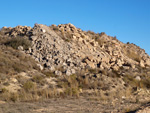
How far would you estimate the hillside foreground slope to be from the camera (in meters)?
11.7

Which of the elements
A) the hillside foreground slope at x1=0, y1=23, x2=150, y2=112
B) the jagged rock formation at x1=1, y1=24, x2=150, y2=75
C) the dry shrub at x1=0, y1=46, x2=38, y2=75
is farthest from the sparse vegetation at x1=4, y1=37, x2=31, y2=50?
the dry shrub at x1=0, y1=46, x2=38, y2=75

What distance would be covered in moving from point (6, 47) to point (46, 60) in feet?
15.4

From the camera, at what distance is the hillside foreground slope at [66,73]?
1170 cm

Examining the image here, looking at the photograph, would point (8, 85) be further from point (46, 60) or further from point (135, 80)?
point (135, 80)

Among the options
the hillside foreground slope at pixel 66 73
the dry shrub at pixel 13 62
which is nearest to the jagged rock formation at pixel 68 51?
the hillside foreground slope at pixel 66 73

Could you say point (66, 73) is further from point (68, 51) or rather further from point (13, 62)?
point (68, 51)

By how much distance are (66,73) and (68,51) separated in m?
5.10

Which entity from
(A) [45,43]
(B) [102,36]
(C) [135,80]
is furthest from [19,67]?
(B) [102,36]

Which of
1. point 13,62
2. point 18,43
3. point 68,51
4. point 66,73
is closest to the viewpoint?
point 13,62

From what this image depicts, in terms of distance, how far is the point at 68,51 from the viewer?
21.9 metres

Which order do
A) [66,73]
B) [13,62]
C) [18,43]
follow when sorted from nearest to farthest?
[13,62] < [66,73] < [18,43]

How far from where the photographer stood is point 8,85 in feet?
44.3

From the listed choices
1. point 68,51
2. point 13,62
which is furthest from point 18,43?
point 68,51

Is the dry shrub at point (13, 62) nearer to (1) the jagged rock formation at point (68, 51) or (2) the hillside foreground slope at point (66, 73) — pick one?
(2) the hillside foreground slope at point (66, 73)
